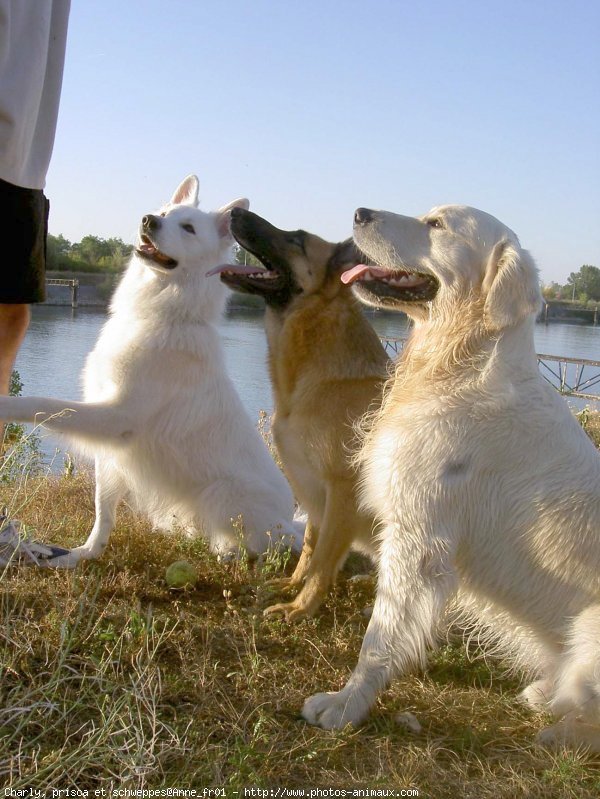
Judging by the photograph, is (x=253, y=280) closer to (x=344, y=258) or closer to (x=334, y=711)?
(x=344, y=258)

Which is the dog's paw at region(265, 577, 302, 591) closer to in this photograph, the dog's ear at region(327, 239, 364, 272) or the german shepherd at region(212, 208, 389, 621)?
the german shepherd at region(212, 208, 389, 621)

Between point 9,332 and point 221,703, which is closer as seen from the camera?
point 221,703

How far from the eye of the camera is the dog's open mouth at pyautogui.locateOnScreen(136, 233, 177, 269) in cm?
403

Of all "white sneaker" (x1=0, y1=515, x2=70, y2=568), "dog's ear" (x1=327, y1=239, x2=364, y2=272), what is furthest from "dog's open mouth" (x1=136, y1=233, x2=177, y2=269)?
"white sneaker" (x1=0, y1=515, x2=70, y2=568)

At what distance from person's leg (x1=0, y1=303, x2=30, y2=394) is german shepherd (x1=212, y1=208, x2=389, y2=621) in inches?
42.1

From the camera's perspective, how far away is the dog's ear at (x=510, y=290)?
2637mm

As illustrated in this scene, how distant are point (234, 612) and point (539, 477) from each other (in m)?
1.44

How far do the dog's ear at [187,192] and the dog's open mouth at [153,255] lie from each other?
0.62 metres

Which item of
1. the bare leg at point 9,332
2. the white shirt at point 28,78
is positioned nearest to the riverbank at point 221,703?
the bare leg at point 9,332

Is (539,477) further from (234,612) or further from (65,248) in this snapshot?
(65,248)

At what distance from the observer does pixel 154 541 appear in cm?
404

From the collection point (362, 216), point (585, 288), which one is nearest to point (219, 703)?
point (362, 216)

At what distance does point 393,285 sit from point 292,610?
5.08 ft

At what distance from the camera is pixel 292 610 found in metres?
3.38
